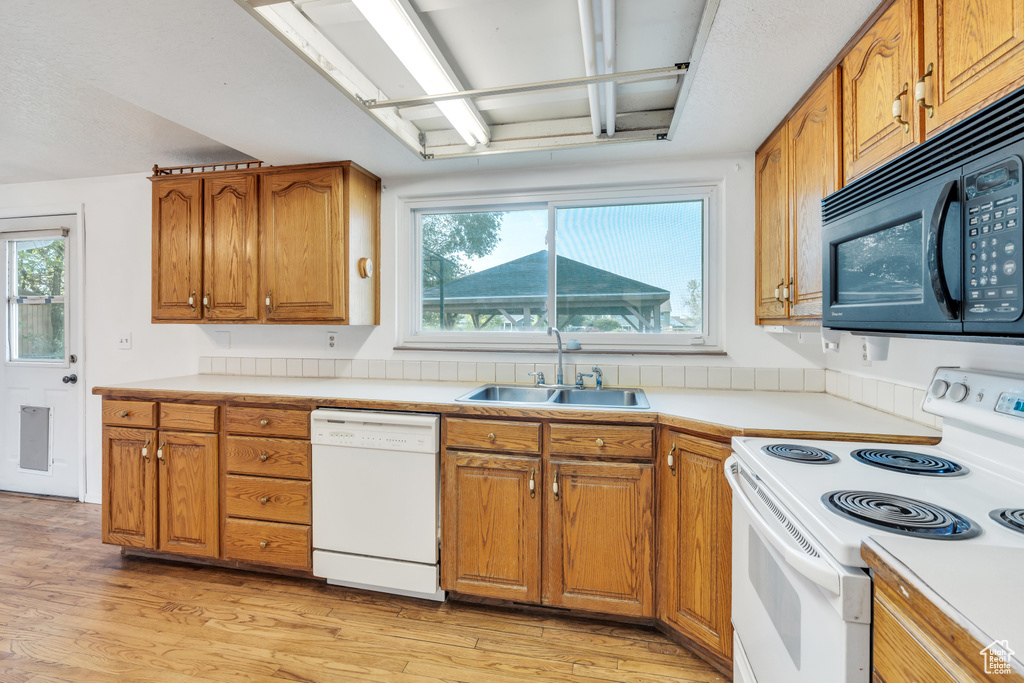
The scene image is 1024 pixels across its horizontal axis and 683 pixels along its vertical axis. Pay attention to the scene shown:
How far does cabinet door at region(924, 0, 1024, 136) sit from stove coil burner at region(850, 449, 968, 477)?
82cm

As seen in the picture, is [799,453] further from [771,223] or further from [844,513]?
[771,223]

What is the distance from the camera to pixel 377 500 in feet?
6.60

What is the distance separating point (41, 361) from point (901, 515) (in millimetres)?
4846

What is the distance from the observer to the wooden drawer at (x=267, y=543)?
2.11 m

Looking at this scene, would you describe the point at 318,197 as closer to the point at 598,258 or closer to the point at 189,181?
the point at 189,181

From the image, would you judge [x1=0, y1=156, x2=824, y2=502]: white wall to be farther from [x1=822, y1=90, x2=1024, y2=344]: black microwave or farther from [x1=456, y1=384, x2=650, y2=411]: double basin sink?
[x1=822, y1=90, x2=1024, y2=344]: black microwave

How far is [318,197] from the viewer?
8.02ft

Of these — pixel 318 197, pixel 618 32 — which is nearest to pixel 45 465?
pixel 318 197

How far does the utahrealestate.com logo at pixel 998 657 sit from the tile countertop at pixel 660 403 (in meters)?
1.00

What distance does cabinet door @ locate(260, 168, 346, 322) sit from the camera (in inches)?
95.6

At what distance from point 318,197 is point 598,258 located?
1.59 meters

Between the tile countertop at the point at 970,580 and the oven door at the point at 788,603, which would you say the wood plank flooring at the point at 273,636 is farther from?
the tile countertop at the point at 970,580

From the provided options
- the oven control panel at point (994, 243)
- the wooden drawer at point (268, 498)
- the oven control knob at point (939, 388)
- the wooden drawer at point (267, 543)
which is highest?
the oven control panel at point (994, 243)

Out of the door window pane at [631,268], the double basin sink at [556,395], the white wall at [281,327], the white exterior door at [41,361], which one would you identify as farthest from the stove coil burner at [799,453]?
the white exterior door at [41,361]
